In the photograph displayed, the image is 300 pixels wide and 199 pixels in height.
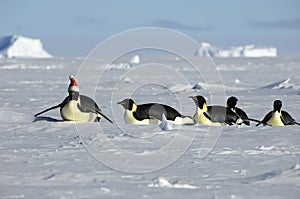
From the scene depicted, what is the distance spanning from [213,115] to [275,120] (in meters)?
0.77

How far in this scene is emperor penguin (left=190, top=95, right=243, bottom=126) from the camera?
7.33 m

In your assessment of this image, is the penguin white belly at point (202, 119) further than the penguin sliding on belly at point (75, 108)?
Yes

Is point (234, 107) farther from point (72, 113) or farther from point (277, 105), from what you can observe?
point (72, 113)

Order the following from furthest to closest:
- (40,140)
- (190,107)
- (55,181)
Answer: (190,107), (40,140), (55,181)

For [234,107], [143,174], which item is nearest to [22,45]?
[234,107]

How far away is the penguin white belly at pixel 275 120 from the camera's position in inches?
289

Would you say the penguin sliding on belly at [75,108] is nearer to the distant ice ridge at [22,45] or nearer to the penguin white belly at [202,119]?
the penguin white belly at [202,119]

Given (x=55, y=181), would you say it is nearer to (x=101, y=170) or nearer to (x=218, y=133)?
(x=101, y=170)

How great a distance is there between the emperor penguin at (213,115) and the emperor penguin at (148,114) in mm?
138

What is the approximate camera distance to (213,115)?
7.47 metres

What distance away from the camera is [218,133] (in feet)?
19.6

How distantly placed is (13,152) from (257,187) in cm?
226

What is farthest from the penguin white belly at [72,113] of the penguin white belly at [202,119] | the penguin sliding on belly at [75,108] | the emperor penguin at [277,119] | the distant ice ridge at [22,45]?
the distant ice ridge at [22,45]

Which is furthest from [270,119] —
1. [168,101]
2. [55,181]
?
[168,101]
